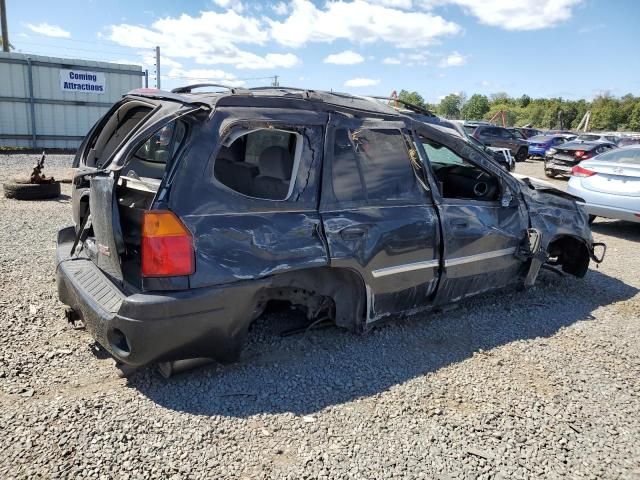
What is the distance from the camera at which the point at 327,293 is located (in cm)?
331

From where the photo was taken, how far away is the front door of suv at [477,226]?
381cm

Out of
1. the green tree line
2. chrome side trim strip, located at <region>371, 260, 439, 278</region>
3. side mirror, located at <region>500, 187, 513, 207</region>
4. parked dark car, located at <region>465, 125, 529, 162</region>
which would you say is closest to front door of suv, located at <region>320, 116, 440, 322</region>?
chrome side trim strip, located at <region>371, 260, 439, 278</region>

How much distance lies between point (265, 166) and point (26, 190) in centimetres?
680

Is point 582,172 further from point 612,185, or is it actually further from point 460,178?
point 460,178

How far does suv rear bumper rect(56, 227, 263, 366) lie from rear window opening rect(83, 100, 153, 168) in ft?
4.03

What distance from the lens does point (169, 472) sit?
2.26m

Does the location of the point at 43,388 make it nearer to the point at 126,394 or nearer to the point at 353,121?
the point at 126,394

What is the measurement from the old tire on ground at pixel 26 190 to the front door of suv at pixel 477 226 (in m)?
7.08

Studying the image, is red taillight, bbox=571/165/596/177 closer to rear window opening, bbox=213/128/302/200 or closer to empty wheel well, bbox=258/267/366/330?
empty wheel well, bbox=258/267/366/330

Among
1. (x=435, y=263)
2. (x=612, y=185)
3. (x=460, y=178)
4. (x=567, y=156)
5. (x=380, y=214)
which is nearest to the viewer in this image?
(x=380, y=214)

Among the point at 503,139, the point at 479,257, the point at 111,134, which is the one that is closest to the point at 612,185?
the point at 479,257

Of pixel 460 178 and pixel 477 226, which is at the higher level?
pixel 460 178

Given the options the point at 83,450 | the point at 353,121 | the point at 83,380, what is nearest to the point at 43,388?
the point at 83,380

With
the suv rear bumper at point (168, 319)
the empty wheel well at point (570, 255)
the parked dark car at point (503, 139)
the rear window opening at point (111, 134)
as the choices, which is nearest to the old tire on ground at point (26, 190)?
the rear window opening at point (111, 134)
